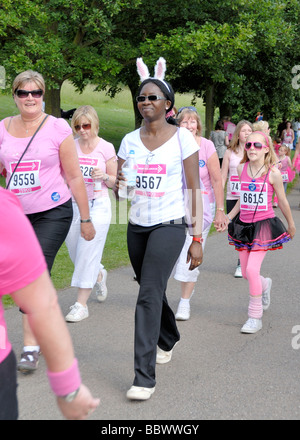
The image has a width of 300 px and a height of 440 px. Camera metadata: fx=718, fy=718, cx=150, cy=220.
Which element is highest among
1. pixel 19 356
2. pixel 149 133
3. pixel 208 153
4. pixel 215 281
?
pixel 149 133

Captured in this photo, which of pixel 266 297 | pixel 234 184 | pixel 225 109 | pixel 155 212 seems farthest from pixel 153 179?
pixel 225 109

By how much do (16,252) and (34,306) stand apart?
0.16m

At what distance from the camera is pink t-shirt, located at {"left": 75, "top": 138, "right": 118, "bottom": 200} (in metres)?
6.66

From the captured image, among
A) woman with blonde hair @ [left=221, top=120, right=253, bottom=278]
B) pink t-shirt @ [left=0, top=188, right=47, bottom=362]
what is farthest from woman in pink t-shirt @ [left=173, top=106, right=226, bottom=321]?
pink t-shirt @ [left=0, top=188, right=47, bottom=362]

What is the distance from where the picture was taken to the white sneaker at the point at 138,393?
4434mm

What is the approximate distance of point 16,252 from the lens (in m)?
1.95

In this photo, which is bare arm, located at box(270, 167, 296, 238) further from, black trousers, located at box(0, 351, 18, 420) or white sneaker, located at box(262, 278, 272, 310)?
black trousers, located at box(0, 351, 18, 420)

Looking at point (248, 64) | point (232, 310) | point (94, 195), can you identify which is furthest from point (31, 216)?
point (248, 64)

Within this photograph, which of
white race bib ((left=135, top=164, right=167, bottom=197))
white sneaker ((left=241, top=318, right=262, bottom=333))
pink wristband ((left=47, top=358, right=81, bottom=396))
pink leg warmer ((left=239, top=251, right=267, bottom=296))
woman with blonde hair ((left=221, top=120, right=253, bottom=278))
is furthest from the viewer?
woman with blonde hair ((left=221, top=120, right=253, bottom=278))

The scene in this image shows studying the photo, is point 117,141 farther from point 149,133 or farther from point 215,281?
point 149,133

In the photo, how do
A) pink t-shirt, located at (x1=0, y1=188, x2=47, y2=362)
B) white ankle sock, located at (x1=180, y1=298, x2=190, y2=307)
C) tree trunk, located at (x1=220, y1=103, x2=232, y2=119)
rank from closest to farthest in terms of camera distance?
pink t-shirt, located at (x1=0, y1=188, x2=47, y2=362) → white ankle sock, located at (x1=180, y1=298, x2=190, y2=307) → tree trunk, located at (x1=220, y1=103, x2=232, y2=119)

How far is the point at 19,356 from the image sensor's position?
530cm

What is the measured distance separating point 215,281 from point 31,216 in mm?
3712

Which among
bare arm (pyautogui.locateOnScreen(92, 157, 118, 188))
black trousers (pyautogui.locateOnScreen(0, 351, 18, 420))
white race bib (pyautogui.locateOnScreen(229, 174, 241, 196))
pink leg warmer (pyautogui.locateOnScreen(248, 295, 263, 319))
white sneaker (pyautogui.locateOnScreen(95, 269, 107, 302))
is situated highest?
black trousers (pyautogui.locateOnScreen(0, 351, 18, 420))
